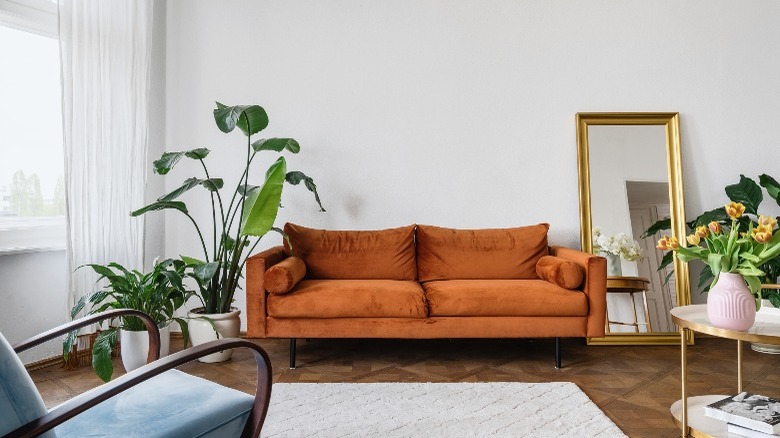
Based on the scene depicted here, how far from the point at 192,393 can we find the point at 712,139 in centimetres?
407

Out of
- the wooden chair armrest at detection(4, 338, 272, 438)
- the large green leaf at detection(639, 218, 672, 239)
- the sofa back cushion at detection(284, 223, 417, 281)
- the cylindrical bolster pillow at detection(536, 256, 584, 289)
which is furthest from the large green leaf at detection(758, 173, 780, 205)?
the wooden chair armrest at detection(4, 338, 272, 438)

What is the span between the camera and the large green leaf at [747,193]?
358cm

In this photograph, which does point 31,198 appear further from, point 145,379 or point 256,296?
point 145,379

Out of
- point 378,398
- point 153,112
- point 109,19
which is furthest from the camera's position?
point 153,112

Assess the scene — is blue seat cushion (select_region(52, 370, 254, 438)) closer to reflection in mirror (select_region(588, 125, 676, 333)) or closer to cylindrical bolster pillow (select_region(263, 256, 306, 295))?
cylindrical bolster pillow (select_region(263, 256, 306, 295))

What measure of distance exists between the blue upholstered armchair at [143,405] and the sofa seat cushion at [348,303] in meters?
1.30

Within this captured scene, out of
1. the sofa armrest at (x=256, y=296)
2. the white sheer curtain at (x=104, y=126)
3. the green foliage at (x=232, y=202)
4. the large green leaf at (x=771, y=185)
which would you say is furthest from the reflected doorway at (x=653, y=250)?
the white sheer curtain at (x=104, y=126)

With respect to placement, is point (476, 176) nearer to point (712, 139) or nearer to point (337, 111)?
point (337, 111)

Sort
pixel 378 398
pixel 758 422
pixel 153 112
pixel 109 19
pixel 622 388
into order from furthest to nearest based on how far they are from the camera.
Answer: pixel 153 112
pixel 109 19
pixel 622 388
pixel 378 398
pixel 758 422


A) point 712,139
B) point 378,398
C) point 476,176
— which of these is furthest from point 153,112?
point 712,139

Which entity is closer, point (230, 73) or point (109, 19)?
point (109, 19)

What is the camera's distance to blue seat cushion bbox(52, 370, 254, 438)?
4.26 feet

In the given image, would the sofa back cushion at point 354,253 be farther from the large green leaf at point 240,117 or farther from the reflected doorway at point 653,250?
the reflected doorway at point 653,250

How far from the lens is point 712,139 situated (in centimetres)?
396
